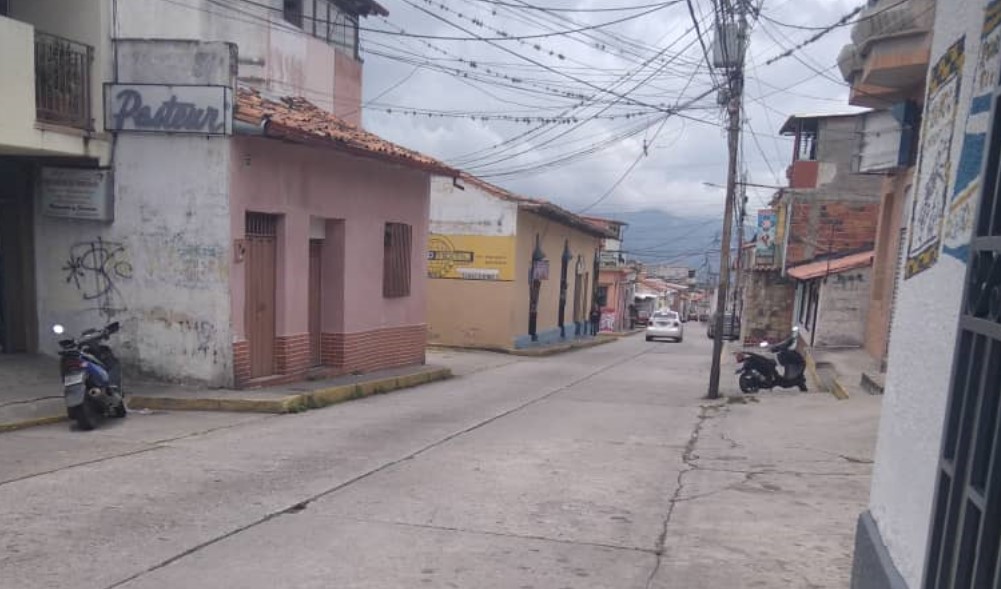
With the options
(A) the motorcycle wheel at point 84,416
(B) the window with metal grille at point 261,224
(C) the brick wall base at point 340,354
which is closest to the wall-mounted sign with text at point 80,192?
(B) the window with metal grille at point 261,224

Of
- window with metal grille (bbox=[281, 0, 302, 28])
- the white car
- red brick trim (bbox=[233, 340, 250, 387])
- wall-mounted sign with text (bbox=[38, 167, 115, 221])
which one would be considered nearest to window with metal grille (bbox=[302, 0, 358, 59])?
window with metal grille (bbox=[281, 0, 302, 28])

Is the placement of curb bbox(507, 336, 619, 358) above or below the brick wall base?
below

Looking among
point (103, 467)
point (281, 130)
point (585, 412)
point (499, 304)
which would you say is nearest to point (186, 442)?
point (103, 467)

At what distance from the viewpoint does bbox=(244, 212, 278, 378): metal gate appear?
10.8 m

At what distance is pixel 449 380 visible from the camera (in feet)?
50.3

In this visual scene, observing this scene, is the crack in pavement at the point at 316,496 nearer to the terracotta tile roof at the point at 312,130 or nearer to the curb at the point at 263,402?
the curb at the point at 263,402

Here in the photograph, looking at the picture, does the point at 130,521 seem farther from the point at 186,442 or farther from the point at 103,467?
the point at 186,442

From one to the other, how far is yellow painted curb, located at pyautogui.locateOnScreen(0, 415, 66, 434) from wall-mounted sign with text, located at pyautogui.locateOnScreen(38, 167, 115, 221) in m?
3.02

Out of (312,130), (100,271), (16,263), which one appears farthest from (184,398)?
(312,130)

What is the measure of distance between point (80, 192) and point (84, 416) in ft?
12.1

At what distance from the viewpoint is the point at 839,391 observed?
12.8m

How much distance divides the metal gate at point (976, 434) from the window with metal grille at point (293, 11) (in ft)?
66.3

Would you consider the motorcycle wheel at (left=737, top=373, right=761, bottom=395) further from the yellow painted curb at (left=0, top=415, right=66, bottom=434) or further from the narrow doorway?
the narrow doorway

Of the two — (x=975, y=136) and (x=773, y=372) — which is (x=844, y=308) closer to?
(x=773, y=372)
